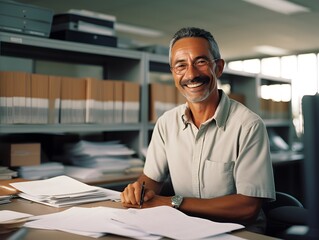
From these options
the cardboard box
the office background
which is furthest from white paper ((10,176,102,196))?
the office background

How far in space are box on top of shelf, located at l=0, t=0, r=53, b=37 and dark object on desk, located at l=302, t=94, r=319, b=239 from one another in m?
2.00

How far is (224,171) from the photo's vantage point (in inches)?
64.7

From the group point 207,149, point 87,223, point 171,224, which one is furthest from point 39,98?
point 171,224

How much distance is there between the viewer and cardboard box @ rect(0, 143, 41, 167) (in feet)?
7.82

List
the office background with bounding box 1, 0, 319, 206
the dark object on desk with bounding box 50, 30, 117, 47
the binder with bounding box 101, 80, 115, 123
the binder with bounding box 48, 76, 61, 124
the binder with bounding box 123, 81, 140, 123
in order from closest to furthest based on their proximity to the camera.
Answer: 1. the binder with bounding box 48, 76, 61, 124
2. the dark object on desk with bounding box 50, 30, 117, 47
3. the binder with bounding box 101, 80, 115, 123
4. the binder with bounding box 123, 81, 140, 123
5. the office background with bounding box 1, 0, 319, 206

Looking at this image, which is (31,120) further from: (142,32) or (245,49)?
(245,49)

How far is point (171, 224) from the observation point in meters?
1.06

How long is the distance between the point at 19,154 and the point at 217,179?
1.27 meters

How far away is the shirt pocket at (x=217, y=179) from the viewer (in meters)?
1.64

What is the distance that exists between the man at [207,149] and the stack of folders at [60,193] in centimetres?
17

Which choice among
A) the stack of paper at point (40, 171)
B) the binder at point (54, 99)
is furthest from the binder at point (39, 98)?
the stack of paper at point (40, 171)

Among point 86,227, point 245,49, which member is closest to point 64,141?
point 86,227

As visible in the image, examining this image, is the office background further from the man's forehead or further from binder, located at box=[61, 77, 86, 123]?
the man's forehead

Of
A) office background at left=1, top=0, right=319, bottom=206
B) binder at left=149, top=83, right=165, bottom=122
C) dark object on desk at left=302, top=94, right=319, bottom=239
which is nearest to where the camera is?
dark object on desk at left=302, top=94, right=319, bottom=239
